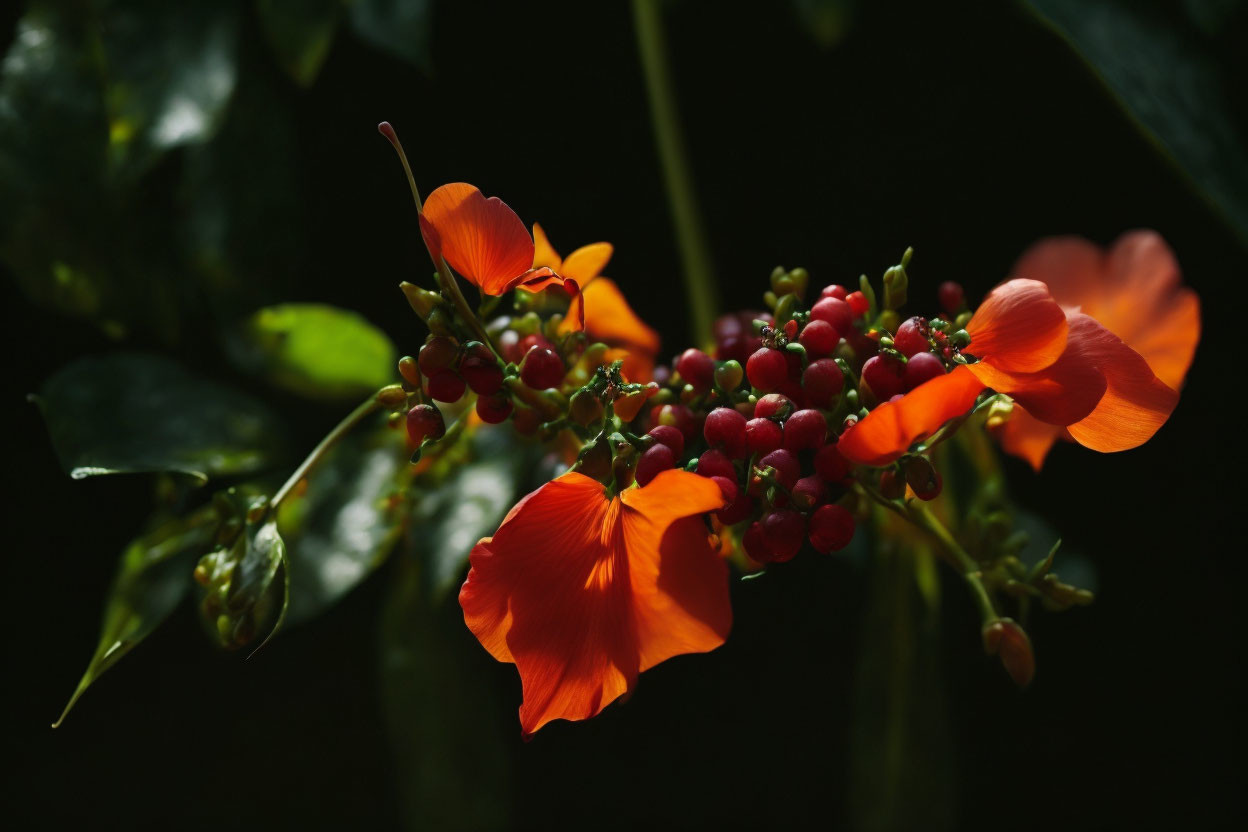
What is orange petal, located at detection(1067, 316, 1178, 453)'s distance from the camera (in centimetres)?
32

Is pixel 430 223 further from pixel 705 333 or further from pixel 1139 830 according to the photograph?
pixel 1139 830

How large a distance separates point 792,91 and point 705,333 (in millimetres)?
219

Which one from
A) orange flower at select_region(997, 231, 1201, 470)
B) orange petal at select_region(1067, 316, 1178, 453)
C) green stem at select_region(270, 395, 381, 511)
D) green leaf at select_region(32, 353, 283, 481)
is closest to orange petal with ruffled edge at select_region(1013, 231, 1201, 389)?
orange flower at select_region(997, 231, 1201, 470)

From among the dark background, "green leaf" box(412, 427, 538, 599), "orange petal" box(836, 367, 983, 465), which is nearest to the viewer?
"orange petal" box(836, 367, 983, 465)

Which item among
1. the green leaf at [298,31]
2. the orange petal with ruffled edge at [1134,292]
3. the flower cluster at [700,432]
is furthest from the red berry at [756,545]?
the green leaf at [298,31]

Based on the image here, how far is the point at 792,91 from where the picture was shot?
2.19 ft

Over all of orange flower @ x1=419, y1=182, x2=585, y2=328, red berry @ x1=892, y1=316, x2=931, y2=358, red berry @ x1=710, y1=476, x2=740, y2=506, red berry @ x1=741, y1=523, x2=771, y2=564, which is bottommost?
red berry @ x1=741, y1=523, x2=771, y2=564

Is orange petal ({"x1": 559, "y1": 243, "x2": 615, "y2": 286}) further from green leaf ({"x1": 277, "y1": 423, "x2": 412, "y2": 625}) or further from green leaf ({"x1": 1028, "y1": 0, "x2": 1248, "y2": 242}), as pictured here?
green leaf ({"x1": 1028, "y1": 0, "x2": 1248, "y2": 242})

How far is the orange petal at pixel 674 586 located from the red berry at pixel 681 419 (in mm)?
45

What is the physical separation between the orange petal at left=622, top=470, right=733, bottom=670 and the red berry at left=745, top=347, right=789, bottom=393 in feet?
0.17

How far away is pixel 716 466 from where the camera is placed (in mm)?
313

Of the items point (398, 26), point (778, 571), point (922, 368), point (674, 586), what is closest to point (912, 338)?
point (922, 368)

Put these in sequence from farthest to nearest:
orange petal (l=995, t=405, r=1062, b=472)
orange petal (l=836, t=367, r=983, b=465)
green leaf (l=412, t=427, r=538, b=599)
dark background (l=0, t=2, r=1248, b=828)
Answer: dark background (l=0, t=2, r=1248, b=828) → green leaf (l=412, t=427, r=538, b=599) → orange petal (l=995, t=405, r=1062, b=472) → orange petal (l=836, t=367, r=983, b=465)

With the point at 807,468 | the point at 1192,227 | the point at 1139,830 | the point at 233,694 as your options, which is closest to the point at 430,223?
the point at 807,468
